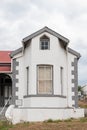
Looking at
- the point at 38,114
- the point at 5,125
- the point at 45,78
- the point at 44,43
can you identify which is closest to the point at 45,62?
the point at 45,78

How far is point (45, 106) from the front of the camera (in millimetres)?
24828

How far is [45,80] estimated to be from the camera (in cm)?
2536

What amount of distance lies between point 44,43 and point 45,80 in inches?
92.1

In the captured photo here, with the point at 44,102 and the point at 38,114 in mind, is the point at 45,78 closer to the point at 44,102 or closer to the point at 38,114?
the point at 44,102

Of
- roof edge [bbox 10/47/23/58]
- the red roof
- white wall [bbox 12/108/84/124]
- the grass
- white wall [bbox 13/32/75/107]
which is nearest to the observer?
the grass

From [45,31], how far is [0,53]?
7.14 m

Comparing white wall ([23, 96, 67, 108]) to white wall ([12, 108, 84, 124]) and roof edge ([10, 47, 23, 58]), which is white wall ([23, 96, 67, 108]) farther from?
roof edge ([10, 47, 23, 58])

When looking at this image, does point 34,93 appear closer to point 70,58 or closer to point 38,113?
point 38,113

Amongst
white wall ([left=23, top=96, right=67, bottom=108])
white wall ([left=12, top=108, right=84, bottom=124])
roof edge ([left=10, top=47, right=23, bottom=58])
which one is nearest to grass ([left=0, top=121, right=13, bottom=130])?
white wall ([left=12, top=108, right=84, bottom=124])

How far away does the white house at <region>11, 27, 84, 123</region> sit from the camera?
979 inches

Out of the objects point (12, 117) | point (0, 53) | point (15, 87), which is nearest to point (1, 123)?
point (12, 117)

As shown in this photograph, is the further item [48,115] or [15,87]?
[15,87]

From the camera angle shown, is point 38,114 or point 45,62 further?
point 45,62

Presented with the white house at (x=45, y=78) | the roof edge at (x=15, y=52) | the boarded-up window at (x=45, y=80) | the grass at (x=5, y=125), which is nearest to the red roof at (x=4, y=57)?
the roof edge at (x=15, y=52)
